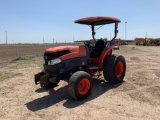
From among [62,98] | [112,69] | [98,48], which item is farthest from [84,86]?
[98,48]

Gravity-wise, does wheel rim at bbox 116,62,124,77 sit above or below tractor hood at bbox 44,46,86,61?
below

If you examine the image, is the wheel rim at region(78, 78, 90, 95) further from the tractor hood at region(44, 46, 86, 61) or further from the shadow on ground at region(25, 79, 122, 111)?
the tractor hood at region(44, 46, 86, 61)

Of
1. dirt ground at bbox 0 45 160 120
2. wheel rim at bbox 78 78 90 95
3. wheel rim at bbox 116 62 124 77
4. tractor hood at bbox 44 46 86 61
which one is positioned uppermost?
tractor hood at bbox 44 46 86 61

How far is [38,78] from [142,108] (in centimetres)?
342

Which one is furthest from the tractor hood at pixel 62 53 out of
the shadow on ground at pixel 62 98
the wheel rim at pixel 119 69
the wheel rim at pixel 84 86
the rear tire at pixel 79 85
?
the wheel rim at pixel 119 69

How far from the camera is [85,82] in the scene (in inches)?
249

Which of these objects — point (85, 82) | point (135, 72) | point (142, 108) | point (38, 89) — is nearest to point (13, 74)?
point (38, 89)

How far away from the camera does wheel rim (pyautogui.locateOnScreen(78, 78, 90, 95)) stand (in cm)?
624

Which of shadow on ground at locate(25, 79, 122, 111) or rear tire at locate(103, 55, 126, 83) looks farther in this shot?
rear tire at locate(103, 55, 126, 83)

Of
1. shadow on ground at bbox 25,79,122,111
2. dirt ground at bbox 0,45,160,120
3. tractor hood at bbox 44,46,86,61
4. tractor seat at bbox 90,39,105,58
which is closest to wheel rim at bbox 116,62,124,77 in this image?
dirt ground at bbox 0,45,160,120

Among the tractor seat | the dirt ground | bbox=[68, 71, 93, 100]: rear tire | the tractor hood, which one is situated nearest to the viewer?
the dirt ground

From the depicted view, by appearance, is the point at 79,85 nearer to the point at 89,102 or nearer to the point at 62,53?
the point at 89,102

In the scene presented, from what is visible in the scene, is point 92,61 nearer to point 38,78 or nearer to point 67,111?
point 38,78

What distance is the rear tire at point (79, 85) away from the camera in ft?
19.5
